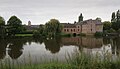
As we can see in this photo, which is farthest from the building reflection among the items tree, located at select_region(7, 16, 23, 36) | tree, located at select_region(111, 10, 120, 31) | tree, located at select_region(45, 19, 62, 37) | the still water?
tree, located at select_region(111, 10, 120, 31)

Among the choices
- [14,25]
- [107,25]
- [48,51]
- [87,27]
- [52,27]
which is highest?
[107,25]

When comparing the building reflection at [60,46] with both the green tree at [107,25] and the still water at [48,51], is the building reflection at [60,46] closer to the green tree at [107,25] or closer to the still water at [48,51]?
the still water at [48,51]

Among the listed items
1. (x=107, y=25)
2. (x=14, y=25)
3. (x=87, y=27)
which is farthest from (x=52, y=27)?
(x=107, y=25)

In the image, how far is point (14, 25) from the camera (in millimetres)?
63812

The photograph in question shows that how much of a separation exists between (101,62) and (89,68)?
2.82ft

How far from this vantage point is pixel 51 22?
222 ft

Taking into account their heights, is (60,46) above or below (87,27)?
below

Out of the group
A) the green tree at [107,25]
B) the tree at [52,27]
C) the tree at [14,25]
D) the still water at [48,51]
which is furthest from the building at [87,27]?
the still water at [48,51]

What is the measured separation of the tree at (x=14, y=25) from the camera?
6109 cm

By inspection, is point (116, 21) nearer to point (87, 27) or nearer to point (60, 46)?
point (87, 27)

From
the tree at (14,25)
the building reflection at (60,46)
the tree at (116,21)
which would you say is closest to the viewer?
the building reflection at (60,46)

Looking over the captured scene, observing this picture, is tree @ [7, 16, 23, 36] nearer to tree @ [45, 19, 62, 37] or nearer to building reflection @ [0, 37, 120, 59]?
tree @ [45, 19, 62, 37]

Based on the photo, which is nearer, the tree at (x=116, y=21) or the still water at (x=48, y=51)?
the still water at (x=48, y=51)

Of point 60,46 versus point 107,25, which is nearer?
point 60,46
